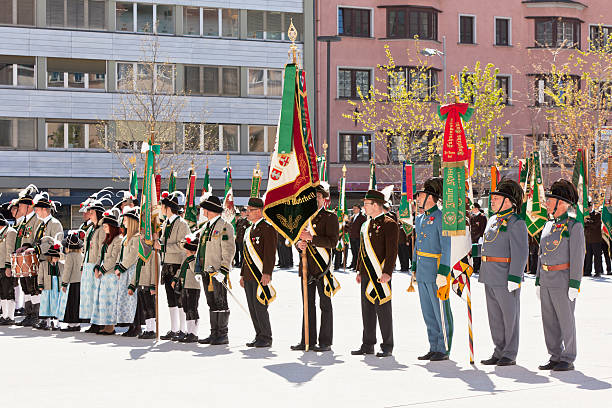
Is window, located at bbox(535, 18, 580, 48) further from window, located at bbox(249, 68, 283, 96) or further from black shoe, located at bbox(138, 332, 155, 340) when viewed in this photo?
black shoe, located at bbox(138, 332, 155, 340)

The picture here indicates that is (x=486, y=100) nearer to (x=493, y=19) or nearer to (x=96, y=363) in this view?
(x=493, y=19)

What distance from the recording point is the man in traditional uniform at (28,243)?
16.1m

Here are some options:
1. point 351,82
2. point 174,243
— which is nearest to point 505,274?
point 174,243

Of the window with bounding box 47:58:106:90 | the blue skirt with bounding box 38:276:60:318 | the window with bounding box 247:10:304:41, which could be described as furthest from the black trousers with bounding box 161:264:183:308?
the window with bounding box 247:10:304:41

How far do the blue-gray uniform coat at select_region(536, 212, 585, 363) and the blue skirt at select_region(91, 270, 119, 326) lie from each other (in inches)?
249

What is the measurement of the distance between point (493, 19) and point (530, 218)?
121 feet

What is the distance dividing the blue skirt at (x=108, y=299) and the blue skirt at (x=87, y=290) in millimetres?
252

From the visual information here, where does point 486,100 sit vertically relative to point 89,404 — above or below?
above

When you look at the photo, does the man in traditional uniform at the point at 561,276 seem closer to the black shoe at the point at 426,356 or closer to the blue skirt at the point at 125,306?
the black shoe at the point at 426,356

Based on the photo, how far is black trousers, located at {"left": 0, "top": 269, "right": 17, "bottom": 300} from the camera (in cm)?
1644

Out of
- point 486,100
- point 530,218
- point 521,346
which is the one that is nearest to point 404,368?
point 521,346

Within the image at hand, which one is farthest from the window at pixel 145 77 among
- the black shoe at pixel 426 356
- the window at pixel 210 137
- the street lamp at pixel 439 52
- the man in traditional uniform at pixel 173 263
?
the black shoe at pixel 426 356

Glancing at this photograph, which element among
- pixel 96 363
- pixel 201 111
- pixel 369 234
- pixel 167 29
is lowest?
pixel 96 363

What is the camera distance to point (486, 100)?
152ft
